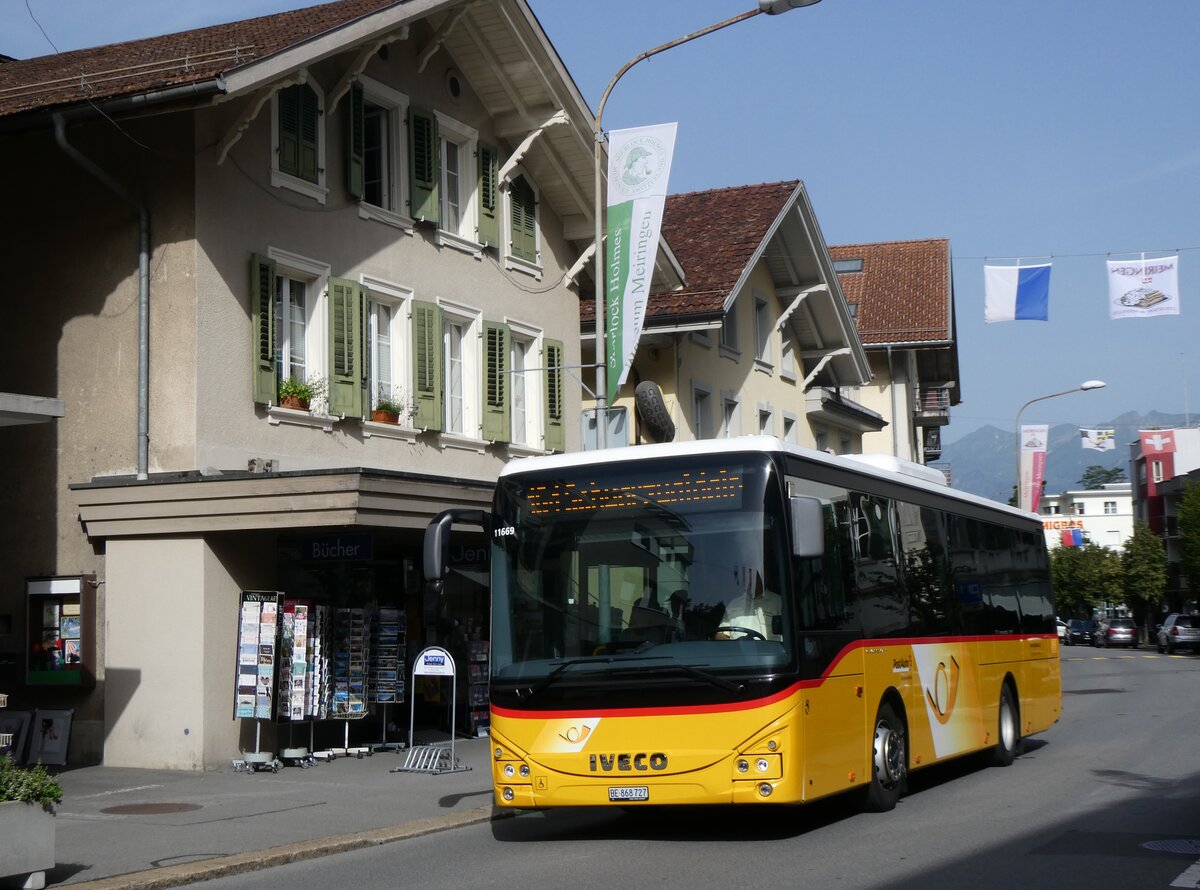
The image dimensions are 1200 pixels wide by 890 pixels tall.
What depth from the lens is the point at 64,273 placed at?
57.8ft

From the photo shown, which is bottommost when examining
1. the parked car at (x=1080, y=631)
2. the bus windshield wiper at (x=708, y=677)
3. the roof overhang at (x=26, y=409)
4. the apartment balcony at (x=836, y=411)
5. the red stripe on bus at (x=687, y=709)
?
the parked car at (x=1080, y=631)

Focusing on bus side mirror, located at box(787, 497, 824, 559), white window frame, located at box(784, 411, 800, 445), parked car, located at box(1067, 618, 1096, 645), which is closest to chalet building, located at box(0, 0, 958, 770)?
bus side mirror, located at box(787, 497, 824, 559)

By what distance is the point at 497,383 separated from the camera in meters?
22.1

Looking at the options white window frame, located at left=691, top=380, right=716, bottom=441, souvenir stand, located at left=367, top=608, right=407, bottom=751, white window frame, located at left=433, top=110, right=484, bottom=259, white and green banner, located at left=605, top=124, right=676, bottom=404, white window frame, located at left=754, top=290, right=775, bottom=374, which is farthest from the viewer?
white window frame, located at left=754, top=290, right=775, bottom=374

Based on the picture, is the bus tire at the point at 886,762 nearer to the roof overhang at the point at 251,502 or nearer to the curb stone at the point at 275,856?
the curb stone at the point at 275,856

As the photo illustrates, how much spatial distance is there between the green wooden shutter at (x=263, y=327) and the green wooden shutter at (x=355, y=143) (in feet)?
6.62

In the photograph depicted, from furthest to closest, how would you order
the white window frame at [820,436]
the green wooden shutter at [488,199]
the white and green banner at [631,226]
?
the white window frame at [820,436] → the green wooden shutter at [488,199] → the white and green banner at [631,226]

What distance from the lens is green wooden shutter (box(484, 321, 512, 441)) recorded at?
2184 cm

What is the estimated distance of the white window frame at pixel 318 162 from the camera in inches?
707

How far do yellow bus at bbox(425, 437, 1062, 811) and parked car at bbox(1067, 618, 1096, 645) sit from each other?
73430 mm

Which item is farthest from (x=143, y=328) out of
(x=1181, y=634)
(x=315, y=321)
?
(x=1181, y=634)

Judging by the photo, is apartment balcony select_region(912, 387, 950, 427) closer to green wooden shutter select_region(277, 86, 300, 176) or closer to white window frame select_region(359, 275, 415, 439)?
white window frame select_region(359, 275, 415, 439)

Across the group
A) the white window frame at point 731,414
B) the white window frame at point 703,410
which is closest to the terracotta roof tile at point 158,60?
the white window frame at point 703,410

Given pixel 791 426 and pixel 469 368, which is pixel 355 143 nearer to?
pixel 469 368
